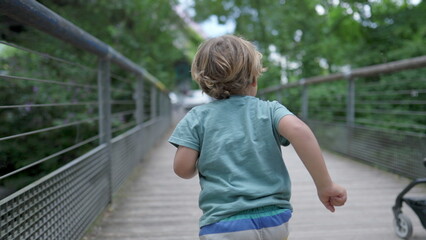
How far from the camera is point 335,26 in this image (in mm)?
10656

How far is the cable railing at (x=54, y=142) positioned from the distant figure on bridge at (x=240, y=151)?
0.80 m

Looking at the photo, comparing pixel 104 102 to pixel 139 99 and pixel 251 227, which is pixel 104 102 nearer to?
pixel 139 99

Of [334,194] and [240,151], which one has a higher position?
[240,151]

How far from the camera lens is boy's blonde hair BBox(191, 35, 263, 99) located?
57.8 inches

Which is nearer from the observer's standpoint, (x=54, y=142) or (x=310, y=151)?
(x=310, y=151)

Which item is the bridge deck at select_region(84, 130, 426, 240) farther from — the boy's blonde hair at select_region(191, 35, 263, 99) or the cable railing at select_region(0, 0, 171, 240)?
the boy's blonde hair at select_region(191, 35, 263, 99)

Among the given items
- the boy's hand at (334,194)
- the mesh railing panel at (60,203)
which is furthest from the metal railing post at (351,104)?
the boy's hand at (334,194)

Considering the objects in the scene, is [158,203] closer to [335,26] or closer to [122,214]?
[122,214]

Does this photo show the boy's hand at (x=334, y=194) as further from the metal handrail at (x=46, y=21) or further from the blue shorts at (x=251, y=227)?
the metal handrail at (x=46, y=21)

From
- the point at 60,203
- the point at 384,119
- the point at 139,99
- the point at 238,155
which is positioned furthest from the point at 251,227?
the point at 384,119

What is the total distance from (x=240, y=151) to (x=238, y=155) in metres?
0.02

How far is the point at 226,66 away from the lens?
4.79 ft

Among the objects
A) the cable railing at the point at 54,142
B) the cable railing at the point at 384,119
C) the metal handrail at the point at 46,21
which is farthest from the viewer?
the cable railing at the point at 384,119

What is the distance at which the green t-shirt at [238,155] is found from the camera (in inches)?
56.1
